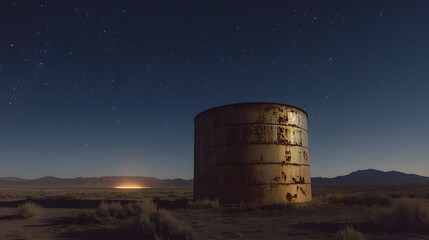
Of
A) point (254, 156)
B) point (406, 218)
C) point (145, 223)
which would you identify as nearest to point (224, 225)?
point (145, 223)

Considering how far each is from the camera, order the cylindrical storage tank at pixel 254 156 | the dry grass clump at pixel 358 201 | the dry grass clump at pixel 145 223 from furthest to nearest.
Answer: the dry grass clump at pixel 358 201 < the cylindrical storage tank at pixel 254 156 < the dry grass clump at pixel 145 223

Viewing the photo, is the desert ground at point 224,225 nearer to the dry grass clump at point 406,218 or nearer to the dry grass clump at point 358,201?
the dry grass clump at point 406,218

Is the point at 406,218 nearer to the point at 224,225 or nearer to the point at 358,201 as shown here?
the point at 224,225

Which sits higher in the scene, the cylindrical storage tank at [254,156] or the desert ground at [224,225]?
the cylindrical storage tank at [254,156]

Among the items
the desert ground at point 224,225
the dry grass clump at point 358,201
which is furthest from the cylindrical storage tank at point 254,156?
the dry grass clump at point 358,201

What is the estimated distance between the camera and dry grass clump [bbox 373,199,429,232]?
863cm

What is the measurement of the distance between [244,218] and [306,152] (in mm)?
7188

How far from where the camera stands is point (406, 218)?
926cm

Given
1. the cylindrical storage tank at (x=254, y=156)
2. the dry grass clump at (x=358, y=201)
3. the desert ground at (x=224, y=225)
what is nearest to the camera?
the desert ground at (x=224, y=225)

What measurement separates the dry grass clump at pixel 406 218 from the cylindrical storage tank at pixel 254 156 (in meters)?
5.94

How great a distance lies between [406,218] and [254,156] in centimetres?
725

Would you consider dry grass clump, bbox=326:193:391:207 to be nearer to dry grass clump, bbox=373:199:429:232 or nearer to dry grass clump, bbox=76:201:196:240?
dry grass clump, bbox=373:199:429:232

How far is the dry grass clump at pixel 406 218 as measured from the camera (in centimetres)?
863

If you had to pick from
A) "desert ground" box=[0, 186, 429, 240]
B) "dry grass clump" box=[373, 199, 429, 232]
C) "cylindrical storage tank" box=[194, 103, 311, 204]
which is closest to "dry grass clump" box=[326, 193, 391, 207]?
"cylindrical storage tank" box=[194, 103, 311, 204]
